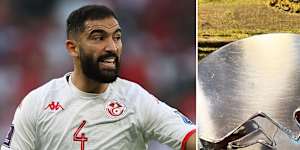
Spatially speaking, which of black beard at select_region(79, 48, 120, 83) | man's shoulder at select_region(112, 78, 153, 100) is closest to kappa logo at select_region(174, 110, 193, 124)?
man's shoulder at select_region(112, 78, 153, 100)

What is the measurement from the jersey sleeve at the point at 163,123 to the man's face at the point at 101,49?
178mm

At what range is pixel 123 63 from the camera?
218 centimetres

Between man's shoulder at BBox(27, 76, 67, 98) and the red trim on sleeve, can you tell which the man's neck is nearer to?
man's shoulder at BBox(27, 76, 67, 98)

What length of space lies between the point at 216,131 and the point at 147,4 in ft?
1.85

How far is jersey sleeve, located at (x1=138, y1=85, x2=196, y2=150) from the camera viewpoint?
2.16 m

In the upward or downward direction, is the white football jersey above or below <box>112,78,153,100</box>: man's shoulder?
below

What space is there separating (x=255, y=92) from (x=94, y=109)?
623 millimetres

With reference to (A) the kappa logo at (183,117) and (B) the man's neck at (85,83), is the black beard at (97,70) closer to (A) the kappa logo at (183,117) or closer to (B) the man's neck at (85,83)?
(B) the man's neck at (85,83)

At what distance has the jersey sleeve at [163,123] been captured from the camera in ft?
7.09


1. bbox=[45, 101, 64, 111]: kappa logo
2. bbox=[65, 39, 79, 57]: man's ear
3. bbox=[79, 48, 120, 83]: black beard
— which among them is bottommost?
bbox=[45, 101, 64, 111]: kappa logo

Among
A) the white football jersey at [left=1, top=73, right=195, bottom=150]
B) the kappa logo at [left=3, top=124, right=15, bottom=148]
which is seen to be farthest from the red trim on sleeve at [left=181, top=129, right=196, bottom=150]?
the kappa logo at [left=3, top=124, right=15, bottom=148]

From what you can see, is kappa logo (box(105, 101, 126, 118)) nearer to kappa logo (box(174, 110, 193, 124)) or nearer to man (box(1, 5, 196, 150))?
man (box(1, 5, 196, 150))

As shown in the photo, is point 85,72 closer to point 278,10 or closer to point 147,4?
point 147,4

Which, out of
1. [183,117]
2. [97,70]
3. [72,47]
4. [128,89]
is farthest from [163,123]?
[72,47]
